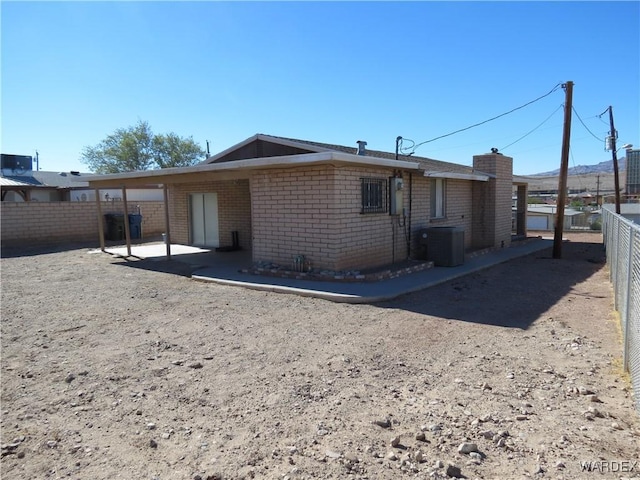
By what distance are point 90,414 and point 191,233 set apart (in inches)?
525

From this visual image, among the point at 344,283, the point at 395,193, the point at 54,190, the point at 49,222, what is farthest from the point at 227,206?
the point at 54,190

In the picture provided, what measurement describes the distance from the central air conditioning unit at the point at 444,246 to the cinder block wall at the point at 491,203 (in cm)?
443

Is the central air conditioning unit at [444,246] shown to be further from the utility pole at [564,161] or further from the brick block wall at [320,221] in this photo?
the utility pole at [564,161]

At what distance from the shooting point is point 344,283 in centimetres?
876

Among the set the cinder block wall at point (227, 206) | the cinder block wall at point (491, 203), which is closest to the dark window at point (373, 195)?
the cinder block wall at point (227, 206)

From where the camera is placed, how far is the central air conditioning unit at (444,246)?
10969 mm

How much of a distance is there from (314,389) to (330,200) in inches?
219

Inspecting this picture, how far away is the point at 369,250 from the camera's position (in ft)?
33.5

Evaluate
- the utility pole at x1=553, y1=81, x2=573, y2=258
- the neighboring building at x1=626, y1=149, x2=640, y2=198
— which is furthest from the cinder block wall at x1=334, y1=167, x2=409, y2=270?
the neighboring building at x1=626, y1=149, x2=640, y2=198

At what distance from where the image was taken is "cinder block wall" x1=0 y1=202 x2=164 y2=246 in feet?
54.2

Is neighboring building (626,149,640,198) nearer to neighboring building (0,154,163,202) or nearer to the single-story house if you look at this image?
the single-story house

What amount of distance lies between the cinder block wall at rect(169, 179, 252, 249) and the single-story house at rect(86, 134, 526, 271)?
0.12 feet

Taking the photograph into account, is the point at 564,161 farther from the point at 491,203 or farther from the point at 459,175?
the point at 459,175

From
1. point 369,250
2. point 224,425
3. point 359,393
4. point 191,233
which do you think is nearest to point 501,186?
point 369,250
